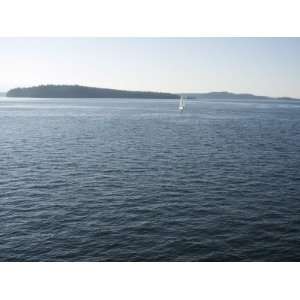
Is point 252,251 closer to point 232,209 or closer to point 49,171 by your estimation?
point 232,209

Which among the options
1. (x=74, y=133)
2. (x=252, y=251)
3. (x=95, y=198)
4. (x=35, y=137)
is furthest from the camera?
(x=74, y=133)

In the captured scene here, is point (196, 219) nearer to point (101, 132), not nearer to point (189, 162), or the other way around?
point (189, 162)

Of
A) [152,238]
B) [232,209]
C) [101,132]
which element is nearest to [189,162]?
[232,209]
